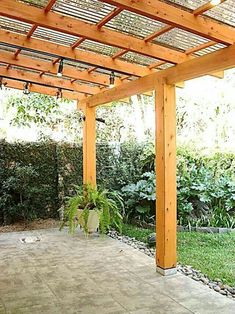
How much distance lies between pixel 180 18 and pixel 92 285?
2.73m

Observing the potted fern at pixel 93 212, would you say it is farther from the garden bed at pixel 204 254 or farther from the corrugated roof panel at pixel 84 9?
the corrugated roof panel at pixel 84 9

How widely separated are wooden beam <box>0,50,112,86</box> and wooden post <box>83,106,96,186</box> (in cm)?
124

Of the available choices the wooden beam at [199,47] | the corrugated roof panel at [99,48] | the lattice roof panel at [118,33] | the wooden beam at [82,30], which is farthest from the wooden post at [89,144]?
the wooden beam at [199,47]

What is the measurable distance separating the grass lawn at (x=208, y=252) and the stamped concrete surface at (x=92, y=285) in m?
0.44

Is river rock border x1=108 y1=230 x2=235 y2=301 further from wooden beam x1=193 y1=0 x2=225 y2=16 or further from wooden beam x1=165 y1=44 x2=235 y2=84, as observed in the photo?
wooden beam x1=193 y1=0 x2=225 y2=16

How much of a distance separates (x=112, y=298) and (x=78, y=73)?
316 centimetres

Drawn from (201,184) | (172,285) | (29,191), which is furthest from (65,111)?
(172,285)

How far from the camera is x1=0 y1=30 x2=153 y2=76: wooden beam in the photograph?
400cm

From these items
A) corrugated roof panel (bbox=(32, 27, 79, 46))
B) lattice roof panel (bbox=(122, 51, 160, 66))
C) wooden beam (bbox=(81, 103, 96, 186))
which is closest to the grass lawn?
wooden beam (bbox=(81, 103, 96, 186))

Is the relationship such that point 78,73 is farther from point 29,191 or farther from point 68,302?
point 68,302

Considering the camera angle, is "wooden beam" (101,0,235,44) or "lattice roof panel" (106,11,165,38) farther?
"lattice roof panel" (106,11,165,38)

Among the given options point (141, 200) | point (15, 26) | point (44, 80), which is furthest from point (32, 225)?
point (15, 26)

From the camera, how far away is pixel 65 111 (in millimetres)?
10867

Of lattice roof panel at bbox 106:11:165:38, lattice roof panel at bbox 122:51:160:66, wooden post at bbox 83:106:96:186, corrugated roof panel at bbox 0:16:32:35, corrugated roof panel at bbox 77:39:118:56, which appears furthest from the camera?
wooden post at bbox 83:106:96:186
